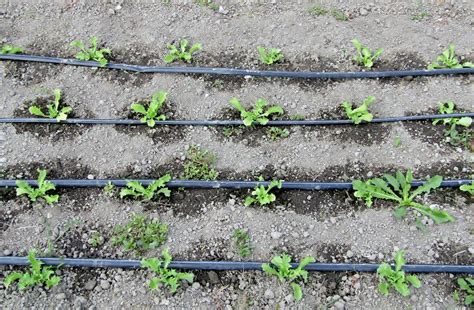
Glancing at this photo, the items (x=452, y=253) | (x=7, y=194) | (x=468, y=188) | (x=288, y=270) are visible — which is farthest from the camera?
(x=7, y=194)

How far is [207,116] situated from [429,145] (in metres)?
1.98

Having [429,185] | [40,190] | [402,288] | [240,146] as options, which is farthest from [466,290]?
[40,190]

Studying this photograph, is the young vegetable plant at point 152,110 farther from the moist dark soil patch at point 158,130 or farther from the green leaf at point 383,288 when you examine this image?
the green leaf at point 383,288

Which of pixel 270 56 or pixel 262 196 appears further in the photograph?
pixel 270 56

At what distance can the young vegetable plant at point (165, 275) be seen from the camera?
3444 millimetres

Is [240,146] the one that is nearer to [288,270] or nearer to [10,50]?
[288,270]

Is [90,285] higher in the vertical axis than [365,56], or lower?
lower

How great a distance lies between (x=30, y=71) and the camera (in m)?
4.69

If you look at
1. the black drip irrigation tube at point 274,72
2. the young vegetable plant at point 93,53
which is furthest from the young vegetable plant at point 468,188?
the young vegetable plant at point 93,53

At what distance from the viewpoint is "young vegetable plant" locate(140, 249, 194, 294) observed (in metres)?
3.44

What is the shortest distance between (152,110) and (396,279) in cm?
242

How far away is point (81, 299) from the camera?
11.4 ft

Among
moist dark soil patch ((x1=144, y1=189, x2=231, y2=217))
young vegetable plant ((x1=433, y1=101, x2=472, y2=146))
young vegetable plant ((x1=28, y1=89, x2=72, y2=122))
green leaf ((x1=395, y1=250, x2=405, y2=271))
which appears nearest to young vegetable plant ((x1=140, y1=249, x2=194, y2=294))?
moist dark soil patch ((x1=144, y1=189, x2=231, y2=217))

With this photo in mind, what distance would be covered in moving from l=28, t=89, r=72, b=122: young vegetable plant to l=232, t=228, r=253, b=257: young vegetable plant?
1890mm
